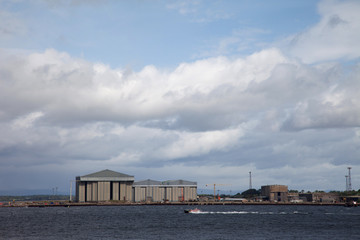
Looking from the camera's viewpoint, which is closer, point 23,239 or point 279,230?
point 23,239

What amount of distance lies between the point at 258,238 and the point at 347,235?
2483 cm

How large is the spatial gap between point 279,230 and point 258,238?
20.7 meters

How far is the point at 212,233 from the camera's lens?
114 m

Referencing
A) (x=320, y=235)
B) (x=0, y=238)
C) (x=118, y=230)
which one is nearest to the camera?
(x=0, y=238)

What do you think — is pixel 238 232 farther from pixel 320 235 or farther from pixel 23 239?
pixel 23 239

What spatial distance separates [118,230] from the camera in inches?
4798

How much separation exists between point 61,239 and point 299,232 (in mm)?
58658

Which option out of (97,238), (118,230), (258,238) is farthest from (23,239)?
(258,238)

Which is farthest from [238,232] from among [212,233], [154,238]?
[154,238]

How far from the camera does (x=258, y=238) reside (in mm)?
103500

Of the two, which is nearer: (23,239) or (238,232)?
(23,239)

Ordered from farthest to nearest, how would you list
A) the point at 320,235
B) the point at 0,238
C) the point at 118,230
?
1. the point at 118,230
2. the point at 320,235
3. the point at 0,238

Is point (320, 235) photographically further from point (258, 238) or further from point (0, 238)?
point (0, 238)

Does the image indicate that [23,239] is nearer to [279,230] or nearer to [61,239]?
[61,239]
